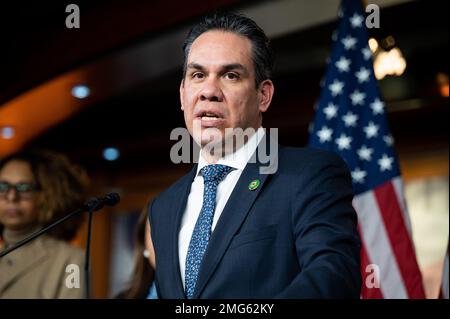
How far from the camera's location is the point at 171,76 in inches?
243

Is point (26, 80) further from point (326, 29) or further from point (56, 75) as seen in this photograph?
point (326, 29)

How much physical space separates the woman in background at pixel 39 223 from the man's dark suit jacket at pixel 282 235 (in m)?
1.69

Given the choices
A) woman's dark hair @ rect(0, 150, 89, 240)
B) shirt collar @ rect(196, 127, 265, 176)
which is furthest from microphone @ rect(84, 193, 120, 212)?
woman's dark hair @ rect(0, 150, 89, 240)

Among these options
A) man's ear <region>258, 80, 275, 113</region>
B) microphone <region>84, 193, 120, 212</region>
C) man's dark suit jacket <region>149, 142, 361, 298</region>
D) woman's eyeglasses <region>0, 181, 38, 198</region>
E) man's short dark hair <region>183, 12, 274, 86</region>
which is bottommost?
man's dark suit jacket <region>149, 142, 361, 298</region>

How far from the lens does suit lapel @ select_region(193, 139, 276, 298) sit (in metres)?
1.50

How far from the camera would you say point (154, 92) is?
6.66m

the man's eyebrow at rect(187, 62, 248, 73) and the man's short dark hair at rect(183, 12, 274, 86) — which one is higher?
the man's short dark hair at rect(183, 12, 274, 86)

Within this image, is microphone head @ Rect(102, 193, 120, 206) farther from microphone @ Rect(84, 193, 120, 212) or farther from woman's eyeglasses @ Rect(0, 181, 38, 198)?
woman's eyeglasses @ Rect(0, 181, 38, 198)

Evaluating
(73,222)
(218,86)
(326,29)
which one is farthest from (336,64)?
(218,86)

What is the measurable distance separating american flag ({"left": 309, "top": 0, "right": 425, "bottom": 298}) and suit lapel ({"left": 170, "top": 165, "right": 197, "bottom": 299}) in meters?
1.46

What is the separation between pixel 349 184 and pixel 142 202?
521 centimetres

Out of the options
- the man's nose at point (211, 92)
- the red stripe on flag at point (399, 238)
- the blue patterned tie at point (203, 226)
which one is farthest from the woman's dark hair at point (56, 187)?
the man's nose at point (211, 92)

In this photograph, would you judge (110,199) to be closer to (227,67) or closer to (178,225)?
(178,225)
